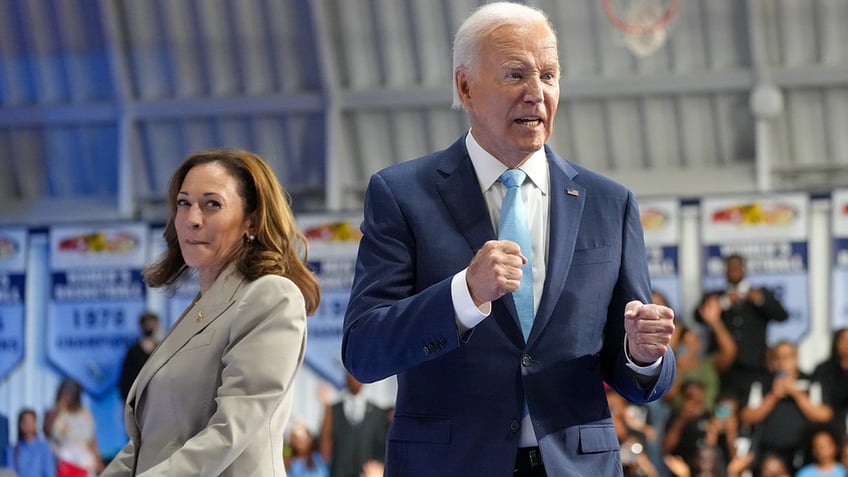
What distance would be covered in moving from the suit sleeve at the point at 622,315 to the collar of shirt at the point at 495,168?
8.0 inches

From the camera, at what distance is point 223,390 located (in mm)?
2799

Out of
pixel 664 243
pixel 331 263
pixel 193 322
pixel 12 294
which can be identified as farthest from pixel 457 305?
pixel 12 294

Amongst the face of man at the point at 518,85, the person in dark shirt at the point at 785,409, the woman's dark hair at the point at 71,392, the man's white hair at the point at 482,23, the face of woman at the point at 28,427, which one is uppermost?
the man's white hair at the point at 482,23

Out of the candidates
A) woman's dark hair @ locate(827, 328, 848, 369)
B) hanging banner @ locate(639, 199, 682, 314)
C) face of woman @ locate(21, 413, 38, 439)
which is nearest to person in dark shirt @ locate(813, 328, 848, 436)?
woman's dark hair @ locate(827, 328, 848, 369)

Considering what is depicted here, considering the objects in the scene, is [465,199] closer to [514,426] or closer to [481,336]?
[481,336]

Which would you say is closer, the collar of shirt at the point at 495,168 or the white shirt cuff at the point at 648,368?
the white shirt cuff at the point at 648,368

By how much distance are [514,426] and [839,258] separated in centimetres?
773

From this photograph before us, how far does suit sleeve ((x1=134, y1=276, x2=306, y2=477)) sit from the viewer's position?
2.73m

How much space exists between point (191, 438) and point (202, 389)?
0.42 ft

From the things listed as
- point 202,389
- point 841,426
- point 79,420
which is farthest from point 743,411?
point 202,389

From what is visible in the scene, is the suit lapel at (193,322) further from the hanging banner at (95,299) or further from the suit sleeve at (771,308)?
the hanging banner at (95,299)

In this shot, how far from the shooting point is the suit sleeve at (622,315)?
101 inches

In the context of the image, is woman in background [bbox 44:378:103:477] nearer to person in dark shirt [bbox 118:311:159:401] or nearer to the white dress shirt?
person in dark shirt [bbox 118:311:159:401]

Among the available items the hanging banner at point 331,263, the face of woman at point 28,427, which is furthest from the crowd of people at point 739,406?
the face of woman at point 28,427
